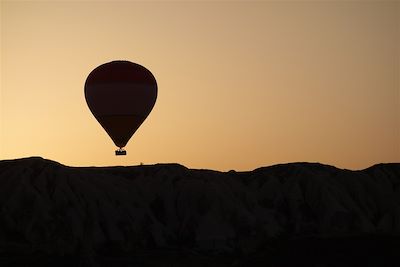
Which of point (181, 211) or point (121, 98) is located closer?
point (121, 98)

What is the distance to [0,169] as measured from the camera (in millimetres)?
38094

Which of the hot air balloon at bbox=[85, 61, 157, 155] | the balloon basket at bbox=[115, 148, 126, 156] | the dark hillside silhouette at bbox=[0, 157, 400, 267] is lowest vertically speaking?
the dark hillside silhouette at bbox=[0, 157, 400, 267]

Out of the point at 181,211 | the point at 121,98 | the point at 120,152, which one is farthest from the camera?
the point at 181,211

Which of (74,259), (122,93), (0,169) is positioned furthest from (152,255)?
(0,169)

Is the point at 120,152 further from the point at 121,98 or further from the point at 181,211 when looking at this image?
the point at 181,211

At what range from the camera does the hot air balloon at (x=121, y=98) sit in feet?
82.1

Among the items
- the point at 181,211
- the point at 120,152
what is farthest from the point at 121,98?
the point at 181,211

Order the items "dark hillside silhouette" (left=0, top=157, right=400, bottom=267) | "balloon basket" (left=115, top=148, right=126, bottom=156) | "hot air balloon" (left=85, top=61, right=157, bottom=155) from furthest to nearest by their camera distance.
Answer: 1. "dark hillside silhouette" (left=0, top=157, right=400, bottom=267)
2. "hot air balloon" (left=85, top=61, right=157, bottom=155)
3. "balloon basket" (left=115, top=148, right=126, bottom=156)

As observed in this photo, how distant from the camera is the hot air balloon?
25016mm

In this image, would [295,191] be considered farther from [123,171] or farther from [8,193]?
[8,193]

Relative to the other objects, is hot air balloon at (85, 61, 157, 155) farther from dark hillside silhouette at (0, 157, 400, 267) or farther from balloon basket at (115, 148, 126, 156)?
dark hillside silhouette at (0, 157, 400, 267)

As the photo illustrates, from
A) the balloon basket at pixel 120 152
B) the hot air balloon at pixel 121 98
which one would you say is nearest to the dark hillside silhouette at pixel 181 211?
the balloon basket at pixel 120 152

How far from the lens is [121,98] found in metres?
25.1

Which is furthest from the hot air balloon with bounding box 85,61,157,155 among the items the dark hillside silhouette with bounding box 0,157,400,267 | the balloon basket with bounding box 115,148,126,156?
the dark hillside silhouette with bounding box 0,157,400,267
